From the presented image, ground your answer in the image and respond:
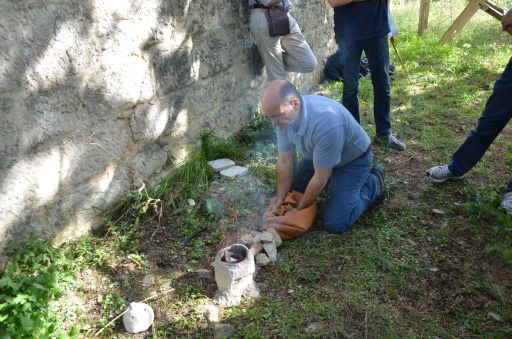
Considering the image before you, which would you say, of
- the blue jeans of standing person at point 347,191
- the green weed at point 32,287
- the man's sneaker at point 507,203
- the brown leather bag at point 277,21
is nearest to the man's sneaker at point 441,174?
the man's sneaker at point 507,203

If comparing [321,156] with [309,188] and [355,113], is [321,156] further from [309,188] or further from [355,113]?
[355,113]

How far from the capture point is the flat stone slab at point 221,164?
156 inches

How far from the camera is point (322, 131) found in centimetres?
297

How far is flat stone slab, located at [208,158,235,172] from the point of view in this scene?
3953 mm

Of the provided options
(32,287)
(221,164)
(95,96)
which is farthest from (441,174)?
(32,287)

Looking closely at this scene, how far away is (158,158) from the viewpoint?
361 centimetres

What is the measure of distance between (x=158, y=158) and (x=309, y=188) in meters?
1.36

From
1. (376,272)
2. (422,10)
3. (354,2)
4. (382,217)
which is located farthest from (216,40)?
(422,10)

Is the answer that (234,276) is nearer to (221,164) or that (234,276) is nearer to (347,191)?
(347,191)

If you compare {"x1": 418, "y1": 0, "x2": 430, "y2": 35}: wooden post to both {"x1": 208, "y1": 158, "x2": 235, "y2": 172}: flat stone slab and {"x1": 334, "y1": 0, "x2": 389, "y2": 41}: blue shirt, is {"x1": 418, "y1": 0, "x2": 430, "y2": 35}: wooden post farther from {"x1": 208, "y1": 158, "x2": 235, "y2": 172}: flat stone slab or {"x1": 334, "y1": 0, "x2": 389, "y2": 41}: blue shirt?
{"x1": 208, "y1": 158, "x2": 235, "y2": 172}: flat stone slab

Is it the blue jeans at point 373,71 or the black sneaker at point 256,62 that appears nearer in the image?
the blue jeans at point 373,71

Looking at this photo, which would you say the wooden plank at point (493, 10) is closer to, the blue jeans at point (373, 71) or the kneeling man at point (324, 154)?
the blue jeans at point (373, 71)

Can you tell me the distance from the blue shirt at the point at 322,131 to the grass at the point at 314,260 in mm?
666

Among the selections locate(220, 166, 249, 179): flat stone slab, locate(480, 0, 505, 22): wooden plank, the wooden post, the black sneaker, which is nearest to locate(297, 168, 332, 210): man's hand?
locate(220, 166, 249, 179): flat stone slab
